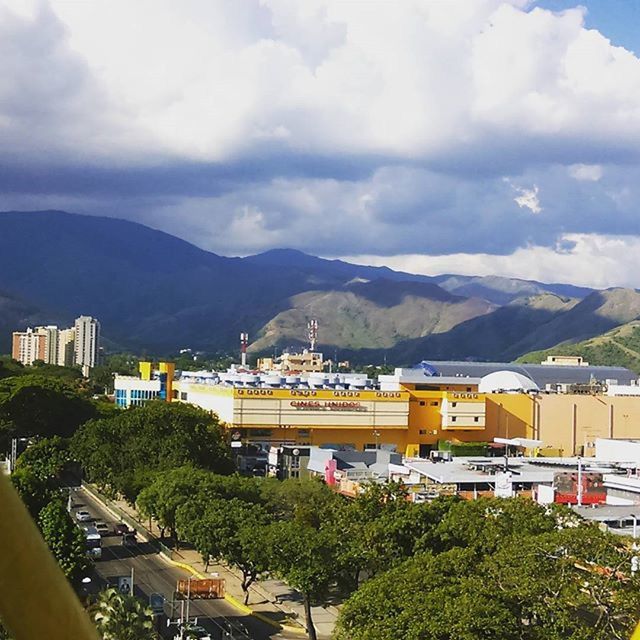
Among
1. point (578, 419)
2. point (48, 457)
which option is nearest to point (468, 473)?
point (48, 457)

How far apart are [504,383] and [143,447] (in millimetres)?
37487

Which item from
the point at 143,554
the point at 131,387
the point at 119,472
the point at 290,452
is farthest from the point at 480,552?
the point at 131,387

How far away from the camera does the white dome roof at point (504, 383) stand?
71875 mm

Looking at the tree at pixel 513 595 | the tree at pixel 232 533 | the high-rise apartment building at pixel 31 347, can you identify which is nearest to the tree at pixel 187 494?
the tree at pixel 232 533

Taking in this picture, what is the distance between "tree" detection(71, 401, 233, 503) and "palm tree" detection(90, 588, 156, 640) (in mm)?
21605

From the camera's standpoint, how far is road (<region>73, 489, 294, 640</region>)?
25703 millimetres

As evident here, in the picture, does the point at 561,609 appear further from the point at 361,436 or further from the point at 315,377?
the point at 315,377

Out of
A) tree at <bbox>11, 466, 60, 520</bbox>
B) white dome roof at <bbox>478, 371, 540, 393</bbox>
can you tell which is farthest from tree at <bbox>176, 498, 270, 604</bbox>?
white dome roof at <bbox>478, 371, 540, 393</bbox>

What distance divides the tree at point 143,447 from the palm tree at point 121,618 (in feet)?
70.9

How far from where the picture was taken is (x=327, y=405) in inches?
2384

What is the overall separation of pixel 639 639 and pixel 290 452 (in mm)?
51530

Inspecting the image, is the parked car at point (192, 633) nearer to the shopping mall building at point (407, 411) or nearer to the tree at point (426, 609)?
the tree at point (426, 609)

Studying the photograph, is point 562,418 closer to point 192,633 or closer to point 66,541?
point 66,541

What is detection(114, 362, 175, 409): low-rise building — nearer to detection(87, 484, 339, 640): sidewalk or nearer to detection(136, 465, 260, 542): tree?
detection(136, 465, 260, 542): tree
